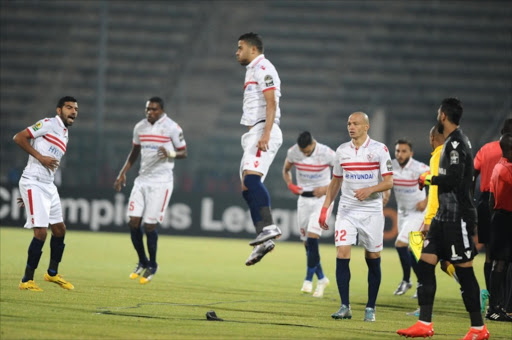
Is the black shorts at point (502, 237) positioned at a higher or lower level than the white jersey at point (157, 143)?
lower

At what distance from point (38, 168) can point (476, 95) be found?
81.2 ft

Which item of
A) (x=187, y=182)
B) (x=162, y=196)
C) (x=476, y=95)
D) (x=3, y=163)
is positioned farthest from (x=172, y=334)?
(x=476, y=95)

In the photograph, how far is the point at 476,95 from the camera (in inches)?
1267

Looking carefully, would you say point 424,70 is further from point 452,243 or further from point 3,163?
point 452,243

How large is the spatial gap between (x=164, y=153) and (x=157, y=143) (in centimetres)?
36

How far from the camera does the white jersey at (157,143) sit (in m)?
13.0

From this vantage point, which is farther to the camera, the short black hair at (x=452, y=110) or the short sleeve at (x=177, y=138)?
the short sleeve at (x=177, y=138)

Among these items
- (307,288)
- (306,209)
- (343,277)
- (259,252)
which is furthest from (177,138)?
(259,252)

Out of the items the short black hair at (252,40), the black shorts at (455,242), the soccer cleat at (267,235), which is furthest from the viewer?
the short black hair at (252,40)

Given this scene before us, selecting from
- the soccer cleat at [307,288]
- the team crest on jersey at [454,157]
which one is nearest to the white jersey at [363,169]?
the team crest on jersey at [454,157]

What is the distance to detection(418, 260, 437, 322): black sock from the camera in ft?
24.9

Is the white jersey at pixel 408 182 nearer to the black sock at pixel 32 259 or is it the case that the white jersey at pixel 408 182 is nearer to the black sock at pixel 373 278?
the black sock at pixel 373 278

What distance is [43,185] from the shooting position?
10250 mm

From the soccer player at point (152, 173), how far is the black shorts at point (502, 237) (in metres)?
5.14
